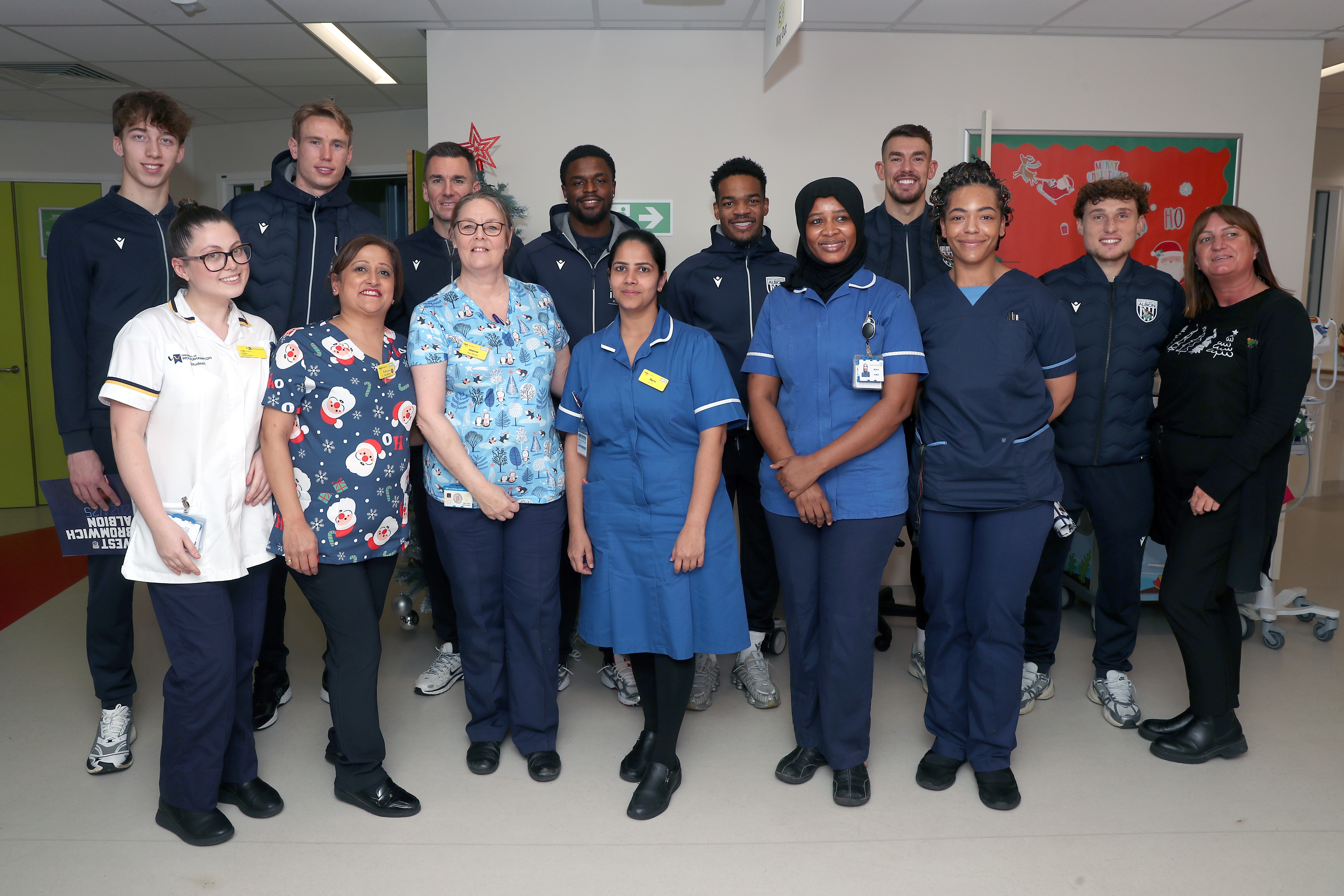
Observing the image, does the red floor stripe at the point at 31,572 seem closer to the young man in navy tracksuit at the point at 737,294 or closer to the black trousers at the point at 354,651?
the black trousers at the point at 354,651

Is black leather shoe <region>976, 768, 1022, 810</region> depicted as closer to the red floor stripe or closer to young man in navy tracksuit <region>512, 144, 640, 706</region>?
young man in navy tracksuit <region>512, 144, 640, 706</region>

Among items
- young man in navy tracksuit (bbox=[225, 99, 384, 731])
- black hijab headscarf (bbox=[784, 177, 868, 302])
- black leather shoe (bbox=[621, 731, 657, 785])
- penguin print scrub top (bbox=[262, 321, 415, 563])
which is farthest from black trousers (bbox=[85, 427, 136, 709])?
black hijab headscarf (bbox=[784, 177, 868, 302])

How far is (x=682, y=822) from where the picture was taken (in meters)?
2.47

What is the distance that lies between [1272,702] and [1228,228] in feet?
6.12

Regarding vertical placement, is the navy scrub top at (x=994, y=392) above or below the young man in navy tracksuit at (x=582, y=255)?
below

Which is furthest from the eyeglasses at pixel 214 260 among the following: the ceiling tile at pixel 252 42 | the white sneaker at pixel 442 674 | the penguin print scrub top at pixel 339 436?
the ceiling tile at pixel 252 42

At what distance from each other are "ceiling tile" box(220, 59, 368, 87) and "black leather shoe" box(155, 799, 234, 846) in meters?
4.47

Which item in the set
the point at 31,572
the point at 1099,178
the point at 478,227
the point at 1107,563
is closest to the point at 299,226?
the point at 478,227

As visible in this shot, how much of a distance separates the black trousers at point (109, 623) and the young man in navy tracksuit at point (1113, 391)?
3108 millimetres

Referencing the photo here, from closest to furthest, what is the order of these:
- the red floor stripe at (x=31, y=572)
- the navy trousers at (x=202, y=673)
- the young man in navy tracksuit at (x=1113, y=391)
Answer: the navy trousers at (x=202, y=673) → the young man in navy tracksuit at (x=1113, y=391) → the red floor stripe at (x=31, y=572)

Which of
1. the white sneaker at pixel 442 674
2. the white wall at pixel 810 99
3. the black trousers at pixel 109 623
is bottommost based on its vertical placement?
the white sneaker at pixel 442 674

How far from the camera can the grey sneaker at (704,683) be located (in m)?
3.18

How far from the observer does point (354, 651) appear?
2414mm

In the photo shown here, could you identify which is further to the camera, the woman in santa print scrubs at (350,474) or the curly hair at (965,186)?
the curly hair at (965,186)
